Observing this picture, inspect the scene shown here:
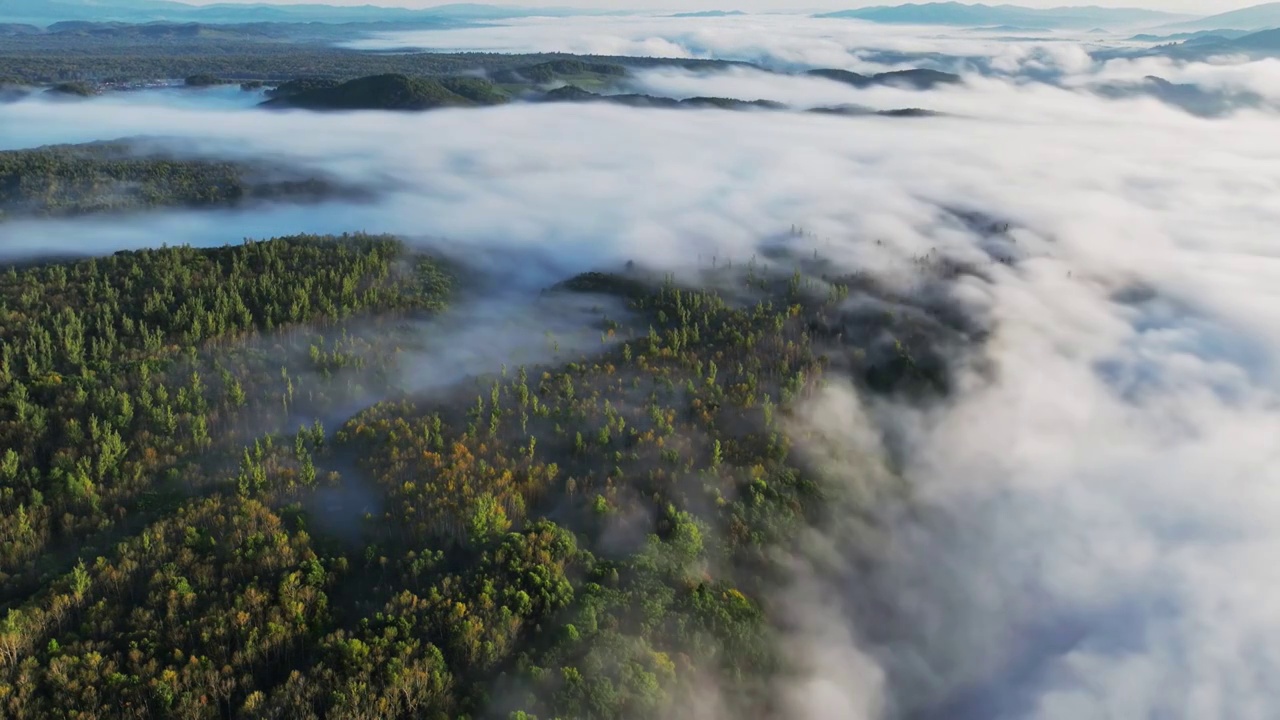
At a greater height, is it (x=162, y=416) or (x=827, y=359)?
(x=162, y=416)

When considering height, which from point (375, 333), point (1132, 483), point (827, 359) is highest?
point (375, 333)

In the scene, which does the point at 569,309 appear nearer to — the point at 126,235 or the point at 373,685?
the point at 373,685

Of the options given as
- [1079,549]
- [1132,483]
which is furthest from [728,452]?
[1132,483]

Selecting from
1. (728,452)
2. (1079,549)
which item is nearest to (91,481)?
(728,452)

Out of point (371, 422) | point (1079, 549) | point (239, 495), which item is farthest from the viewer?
point (1079, 549)

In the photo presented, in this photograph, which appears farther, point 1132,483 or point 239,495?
point 1132,483

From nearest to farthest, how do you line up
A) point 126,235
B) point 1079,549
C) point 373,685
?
point 373,685, point 1079,549, point 126,235

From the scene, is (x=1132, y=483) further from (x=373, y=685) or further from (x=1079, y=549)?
(x=373, y=685)
